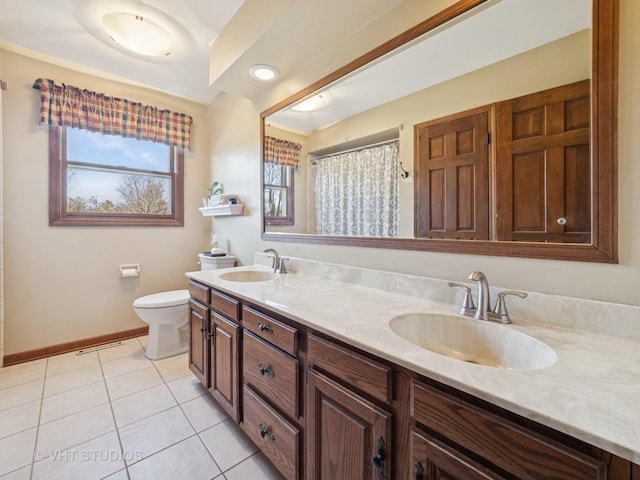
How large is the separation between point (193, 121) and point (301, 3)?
2264 millimetres

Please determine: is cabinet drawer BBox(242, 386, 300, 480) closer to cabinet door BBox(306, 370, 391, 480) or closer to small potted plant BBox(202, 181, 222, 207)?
cabinet door BBox(306, 370, 391, 480)

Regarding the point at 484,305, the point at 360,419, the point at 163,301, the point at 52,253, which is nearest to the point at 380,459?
the point at 360,419

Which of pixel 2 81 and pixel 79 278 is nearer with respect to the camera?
pixel 2 81

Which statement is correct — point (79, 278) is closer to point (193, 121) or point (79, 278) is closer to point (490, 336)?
point (193, 121)

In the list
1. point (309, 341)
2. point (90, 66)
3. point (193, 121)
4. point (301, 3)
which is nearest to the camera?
point (309, 341)

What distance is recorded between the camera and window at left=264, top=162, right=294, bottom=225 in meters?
2.04

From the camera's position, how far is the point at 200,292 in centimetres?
178

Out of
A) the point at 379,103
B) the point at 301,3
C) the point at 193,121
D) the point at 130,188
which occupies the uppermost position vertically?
the point at 193,121

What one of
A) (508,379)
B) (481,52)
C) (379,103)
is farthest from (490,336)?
(379,103)

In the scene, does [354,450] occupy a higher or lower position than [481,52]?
lower

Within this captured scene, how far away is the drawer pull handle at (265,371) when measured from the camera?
119 cm

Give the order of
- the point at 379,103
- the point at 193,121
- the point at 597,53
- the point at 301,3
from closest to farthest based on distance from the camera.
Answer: the point at 597,53, the point at 301,3, the point at 379,103, the point at 193,121

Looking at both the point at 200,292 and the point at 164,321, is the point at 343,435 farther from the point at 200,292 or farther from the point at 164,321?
the point at 164,321

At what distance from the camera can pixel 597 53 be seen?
2.77 ft
